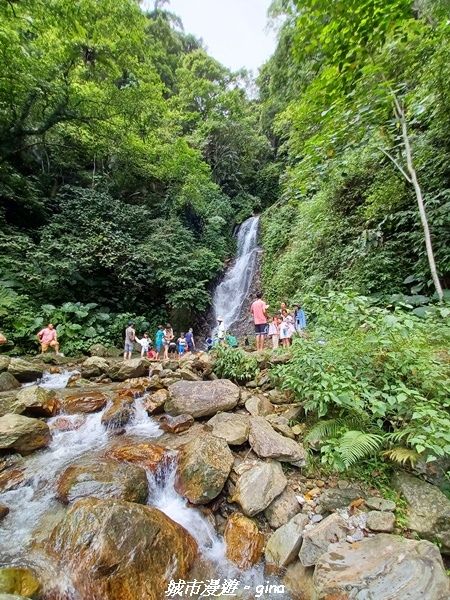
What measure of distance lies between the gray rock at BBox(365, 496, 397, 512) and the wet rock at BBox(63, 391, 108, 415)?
4.61 meters

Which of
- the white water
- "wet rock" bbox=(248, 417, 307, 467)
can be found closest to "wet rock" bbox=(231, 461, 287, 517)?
"wet rock" bbox=(248, 417, 307, 467)

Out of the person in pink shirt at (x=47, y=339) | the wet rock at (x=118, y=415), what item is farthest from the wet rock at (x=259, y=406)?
the person in pink shirt at (x=47, y=339)

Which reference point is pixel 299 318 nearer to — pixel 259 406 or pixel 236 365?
pixel 236 365

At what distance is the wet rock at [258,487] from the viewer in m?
3.08

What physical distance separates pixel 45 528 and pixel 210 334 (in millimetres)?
11667

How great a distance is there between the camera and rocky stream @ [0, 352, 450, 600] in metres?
2.32

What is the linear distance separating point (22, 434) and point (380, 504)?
4.69 meters

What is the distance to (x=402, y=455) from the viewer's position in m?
2.87

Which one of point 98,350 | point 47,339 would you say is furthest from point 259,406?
point 47,339

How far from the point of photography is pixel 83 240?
467 inches

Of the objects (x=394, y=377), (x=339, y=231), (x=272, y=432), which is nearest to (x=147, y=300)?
(x=339, y=231)

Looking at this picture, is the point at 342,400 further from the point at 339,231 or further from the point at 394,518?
the point at 339,231

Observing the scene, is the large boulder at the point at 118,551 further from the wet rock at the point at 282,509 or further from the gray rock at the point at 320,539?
the gray rock at the point at 320,539

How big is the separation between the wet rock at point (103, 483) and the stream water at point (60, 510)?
7.5 inches
